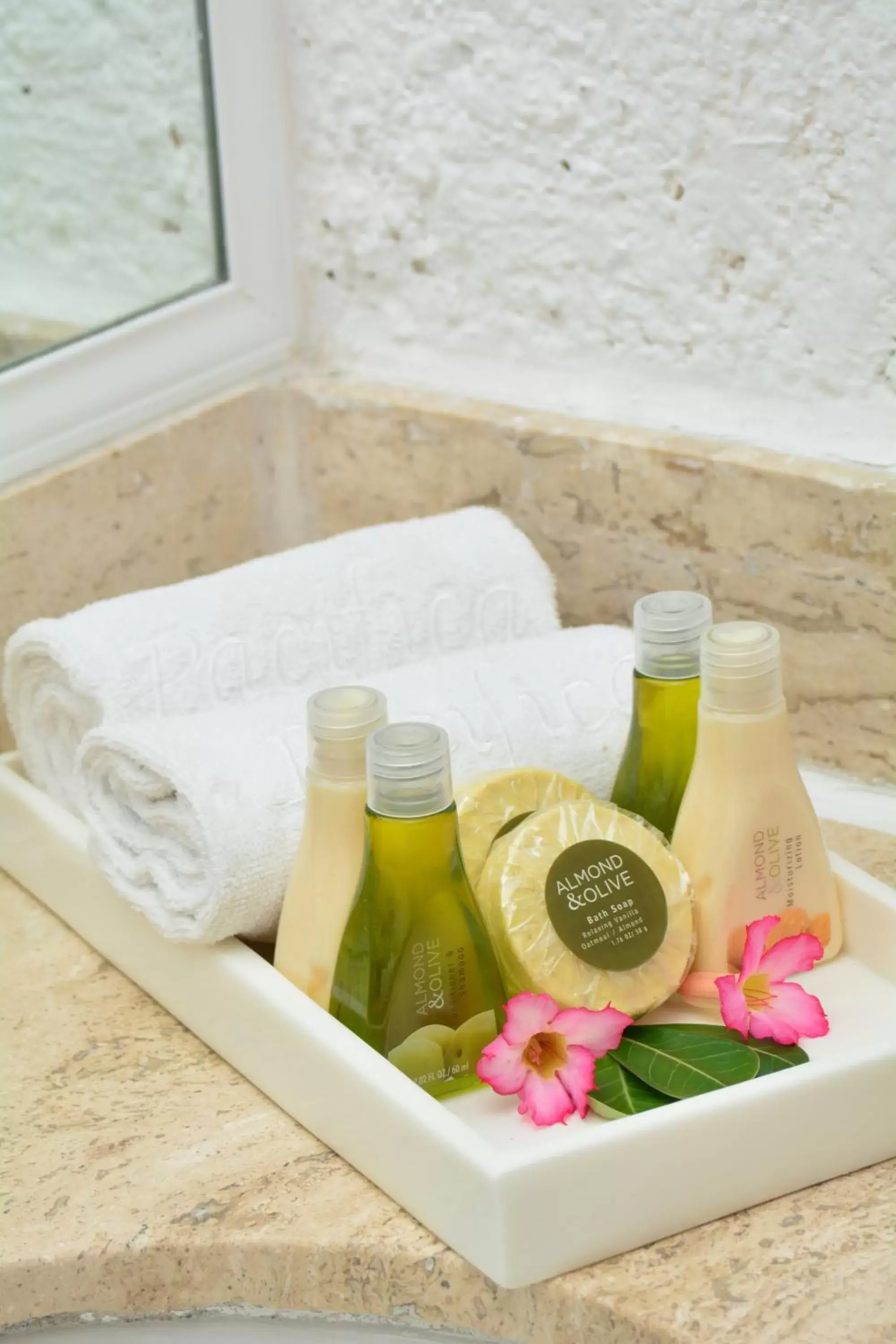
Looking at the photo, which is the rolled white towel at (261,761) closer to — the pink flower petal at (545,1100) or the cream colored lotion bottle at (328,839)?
the cream colored lotion bottle at (328,839)

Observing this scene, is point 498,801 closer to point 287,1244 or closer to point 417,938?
point 417,938

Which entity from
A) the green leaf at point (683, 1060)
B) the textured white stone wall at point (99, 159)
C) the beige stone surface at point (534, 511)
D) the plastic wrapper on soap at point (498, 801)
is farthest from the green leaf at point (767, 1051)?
the textured white stone wall at point (99, 159)

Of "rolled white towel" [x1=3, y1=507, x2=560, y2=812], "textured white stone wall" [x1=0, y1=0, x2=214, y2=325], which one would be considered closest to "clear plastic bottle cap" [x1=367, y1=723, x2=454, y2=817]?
"rolled white towel" [x1=3, y1=507, x2=560, y2=812]

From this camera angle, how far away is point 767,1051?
1.96ft

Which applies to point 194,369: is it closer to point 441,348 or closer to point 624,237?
point 441,348

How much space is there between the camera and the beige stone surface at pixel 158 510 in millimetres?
870

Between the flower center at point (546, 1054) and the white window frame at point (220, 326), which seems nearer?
the flower center at point (546, 1054)

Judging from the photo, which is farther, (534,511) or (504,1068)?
(534,511)

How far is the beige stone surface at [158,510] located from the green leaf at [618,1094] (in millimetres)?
423

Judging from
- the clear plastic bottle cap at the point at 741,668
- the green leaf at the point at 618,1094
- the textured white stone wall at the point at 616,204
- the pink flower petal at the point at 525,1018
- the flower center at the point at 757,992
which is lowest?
the green leaf at the point at 618,1094

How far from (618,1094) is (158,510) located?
0.49 metres

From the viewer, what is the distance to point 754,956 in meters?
0.62

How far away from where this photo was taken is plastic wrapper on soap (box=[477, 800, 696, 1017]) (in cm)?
61

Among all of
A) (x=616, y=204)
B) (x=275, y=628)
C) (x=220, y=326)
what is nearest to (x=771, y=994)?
(x=275, y=628)
